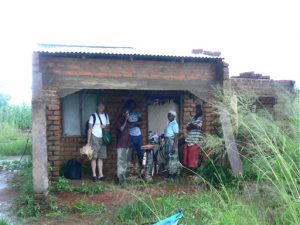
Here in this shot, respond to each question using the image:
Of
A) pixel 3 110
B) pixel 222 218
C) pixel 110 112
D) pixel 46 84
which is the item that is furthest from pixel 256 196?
pixel 3 110

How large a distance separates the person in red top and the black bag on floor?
3.31ft

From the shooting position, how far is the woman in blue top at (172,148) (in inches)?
334

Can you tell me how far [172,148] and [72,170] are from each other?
2.14 metres

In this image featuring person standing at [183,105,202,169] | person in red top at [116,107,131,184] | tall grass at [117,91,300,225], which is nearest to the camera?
tall grass at [117,91,300,225]

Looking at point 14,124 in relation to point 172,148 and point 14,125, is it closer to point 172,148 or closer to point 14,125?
point 14,125

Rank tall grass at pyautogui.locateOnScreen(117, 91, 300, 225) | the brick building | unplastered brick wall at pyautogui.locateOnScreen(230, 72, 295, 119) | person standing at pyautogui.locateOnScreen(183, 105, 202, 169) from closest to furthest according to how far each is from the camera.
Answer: tall grass at pyautogui.locateOnScreen(117, 91, 300, 225), the brick building, person standing at pyautogui.locateOnScreen(183, 105, 202, 169), unplastered brick wall at pyautogui.locateOnScreen(230, 72, 295, 119)

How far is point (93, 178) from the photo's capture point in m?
8.20

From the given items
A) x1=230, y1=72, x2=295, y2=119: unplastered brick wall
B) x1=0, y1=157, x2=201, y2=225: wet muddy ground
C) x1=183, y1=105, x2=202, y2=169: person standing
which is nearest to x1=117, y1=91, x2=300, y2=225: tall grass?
x1=0, y1=157, x2=201, y2=225: wet muddy ground

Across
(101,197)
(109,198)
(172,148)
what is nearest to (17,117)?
(172,148)

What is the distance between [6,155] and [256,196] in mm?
11108

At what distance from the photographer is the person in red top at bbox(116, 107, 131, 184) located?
8.00 metres

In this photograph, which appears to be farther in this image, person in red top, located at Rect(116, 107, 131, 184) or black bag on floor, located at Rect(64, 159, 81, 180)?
black bag on floor, located at Rect(64, 159, 81, 180)

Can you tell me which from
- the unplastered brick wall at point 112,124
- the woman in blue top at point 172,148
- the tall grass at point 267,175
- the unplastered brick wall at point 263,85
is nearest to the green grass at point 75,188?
the unplastered brick wall at point 112,124

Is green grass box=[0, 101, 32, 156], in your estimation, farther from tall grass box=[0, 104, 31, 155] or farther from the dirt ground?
the dirt ground
